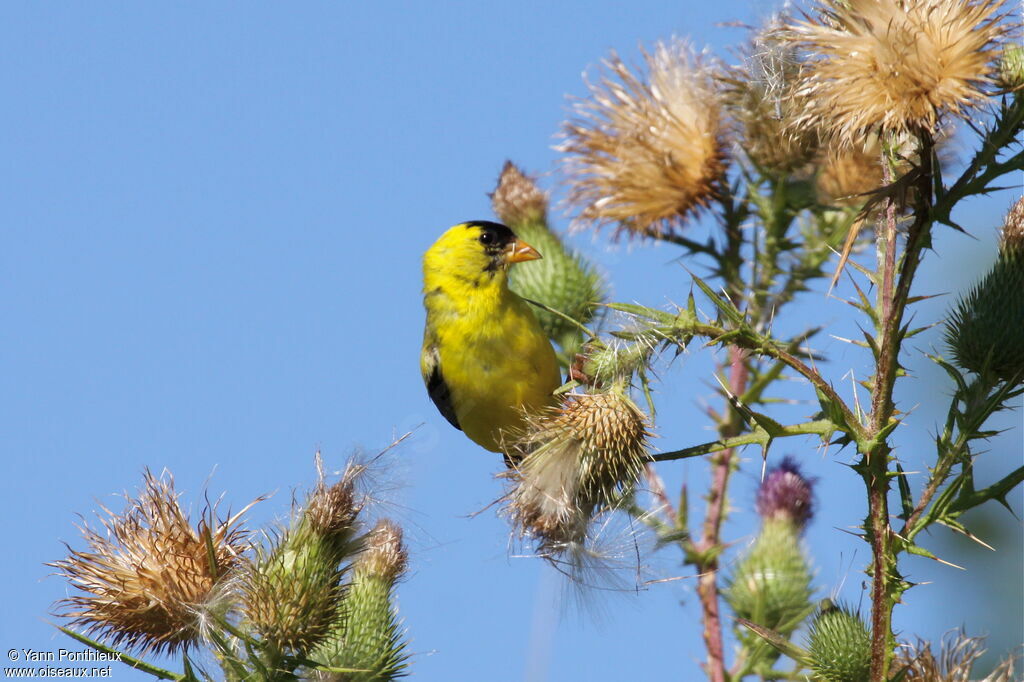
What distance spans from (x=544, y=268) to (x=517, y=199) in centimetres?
53

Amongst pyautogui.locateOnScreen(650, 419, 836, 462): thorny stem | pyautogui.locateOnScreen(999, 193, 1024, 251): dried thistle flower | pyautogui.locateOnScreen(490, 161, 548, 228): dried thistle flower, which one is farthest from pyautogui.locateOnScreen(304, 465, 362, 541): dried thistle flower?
pyautogui.locateOnScreen(490, 161, 548, 228): dried thistle flower

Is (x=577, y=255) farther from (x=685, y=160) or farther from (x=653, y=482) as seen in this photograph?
(x=653, y=482)

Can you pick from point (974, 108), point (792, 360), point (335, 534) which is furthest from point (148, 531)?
point (974, 108)

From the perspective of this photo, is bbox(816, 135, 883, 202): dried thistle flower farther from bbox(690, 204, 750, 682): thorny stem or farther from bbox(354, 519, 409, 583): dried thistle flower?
bbox(354, 519, 409, 583): dried thistle flower

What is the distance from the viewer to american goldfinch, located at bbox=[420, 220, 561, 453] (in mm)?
4629

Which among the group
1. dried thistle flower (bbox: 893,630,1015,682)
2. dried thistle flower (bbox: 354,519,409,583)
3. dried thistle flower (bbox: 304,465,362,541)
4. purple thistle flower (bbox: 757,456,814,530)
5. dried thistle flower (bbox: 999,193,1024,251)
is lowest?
dried thistle flower (bbox: 893,630,1015,682)

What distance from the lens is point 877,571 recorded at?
2828 mm

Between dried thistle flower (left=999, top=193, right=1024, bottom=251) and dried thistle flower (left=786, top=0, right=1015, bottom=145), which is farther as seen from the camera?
dried thistle flower (left=999, top=193, right=1024, bottom=251)

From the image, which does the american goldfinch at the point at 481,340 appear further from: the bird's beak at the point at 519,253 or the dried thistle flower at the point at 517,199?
the dried thistle flower at the point at 517,199

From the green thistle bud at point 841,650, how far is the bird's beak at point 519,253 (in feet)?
8.25

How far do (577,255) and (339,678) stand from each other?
3180 mm

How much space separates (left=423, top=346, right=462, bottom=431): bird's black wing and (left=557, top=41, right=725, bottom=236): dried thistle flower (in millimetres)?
1024

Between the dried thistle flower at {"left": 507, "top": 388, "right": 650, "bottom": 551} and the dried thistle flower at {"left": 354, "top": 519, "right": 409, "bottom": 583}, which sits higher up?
the dried thistle flower at {"left": 354, "top": 519, "right": 409, "bottom": 583}

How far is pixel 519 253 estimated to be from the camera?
207 inches
